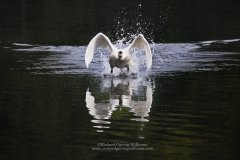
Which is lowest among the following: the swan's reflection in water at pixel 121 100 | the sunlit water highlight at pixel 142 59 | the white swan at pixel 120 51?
the swan's reflection in water at pixel 121 100

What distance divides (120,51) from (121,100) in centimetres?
499

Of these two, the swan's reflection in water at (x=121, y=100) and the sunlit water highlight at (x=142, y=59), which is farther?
the sunlit water highlight at (x=142, y=59)

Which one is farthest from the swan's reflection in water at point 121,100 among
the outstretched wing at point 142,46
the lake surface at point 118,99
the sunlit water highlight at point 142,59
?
the sunlit water highlight at point 142,59

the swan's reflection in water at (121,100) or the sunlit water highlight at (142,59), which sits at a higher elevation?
the sunlit water highlight at (142,59)

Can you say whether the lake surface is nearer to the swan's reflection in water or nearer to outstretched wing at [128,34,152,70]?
the swan's reflection in water

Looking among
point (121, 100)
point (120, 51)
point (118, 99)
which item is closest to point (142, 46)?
point (120, 51)

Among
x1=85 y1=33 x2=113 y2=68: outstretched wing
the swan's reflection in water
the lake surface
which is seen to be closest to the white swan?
x1=85 y1=33 x2=113 y2=68: outstretched wing

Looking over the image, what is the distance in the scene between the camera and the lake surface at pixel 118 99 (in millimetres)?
14031

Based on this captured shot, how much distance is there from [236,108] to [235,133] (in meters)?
3.00

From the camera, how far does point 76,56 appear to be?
1121 inches

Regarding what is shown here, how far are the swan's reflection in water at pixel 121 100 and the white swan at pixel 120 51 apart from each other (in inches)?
34.3

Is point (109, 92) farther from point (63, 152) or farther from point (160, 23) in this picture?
point (160, 23)

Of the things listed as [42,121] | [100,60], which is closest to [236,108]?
[42,121]

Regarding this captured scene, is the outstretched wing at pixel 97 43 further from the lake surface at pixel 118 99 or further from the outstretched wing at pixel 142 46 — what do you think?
the outstretched wing at pixel 142 46
